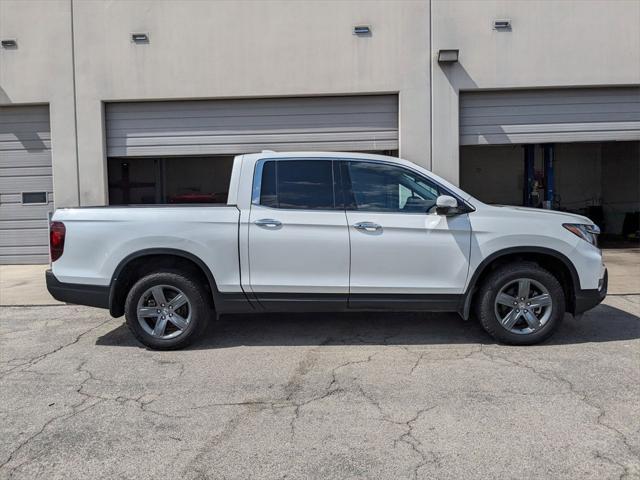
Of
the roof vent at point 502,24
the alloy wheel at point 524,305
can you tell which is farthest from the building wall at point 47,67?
the alloy wheel at point 524,305

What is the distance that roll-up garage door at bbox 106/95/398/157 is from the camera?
35.4 ft

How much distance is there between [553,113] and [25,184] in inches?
408

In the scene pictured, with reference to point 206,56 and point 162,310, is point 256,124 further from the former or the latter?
point 162,310

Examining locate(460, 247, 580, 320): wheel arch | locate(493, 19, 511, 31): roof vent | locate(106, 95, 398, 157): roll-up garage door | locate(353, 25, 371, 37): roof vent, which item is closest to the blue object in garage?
locate(493, 19, 511, 31): roof vent

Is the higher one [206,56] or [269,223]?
[206,56]

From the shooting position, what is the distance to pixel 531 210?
5793 millimetres

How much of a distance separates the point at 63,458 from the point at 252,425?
1189mm

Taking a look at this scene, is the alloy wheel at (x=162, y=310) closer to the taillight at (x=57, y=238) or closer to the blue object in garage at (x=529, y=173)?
the taillight at (x=57, y=238)

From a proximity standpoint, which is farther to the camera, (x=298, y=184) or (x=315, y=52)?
(x=315, y=52)

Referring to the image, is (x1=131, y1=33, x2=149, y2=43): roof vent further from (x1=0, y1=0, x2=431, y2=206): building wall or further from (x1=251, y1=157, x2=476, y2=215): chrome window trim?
(x1=251, y1=157, x2=476, y2=215): chrome window trim

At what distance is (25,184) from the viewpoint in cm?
1134

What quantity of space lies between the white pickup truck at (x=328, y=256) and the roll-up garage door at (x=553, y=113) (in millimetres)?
5488

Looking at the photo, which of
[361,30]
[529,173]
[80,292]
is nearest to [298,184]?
[80,292]

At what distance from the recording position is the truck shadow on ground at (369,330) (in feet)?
19.4
